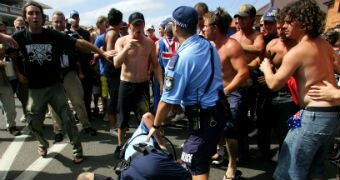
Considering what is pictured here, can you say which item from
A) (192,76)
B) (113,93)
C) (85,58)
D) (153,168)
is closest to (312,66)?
(192,76)

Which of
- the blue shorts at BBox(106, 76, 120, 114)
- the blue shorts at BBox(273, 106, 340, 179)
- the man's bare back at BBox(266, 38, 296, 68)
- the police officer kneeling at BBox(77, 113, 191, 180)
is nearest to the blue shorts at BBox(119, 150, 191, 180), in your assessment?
the police officer kneeling at BBox(77, 113, 191, 180)

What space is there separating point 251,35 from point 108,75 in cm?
273

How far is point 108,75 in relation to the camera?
5973 millimetres

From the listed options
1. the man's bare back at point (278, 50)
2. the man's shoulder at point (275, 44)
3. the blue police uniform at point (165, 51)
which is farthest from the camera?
the blue police uniform at point (165, 51)

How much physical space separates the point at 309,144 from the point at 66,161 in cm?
347

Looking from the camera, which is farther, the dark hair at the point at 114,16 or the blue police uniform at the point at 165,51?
the blue police uniform at the point at 165,51

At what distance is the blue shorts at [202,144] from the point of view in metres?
2.79

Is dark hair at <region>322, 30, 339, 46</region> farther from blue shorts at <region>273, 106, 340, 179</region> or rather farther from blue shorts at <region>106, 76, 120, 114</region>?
blue shorts at <region>106, 76, 120, 114</region>

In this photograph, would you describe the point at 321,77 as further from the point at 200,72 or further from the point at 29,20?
the point at 29,20

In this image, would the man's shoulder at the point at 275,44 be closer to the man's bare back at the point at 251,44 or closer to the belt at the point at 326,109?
the man's bare back at the point at 251,44

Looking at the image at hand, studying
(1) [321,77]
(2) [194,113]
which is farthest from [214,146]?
(1) [321,77]

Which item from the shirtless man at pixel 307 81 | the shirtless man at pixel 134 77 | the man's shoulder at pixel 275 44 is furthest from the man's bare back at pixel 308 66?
the shirtless man at pixel 134 77

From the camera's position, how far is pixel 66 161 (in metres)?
4.70

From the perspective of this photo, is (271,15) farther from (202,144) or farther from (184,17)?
(202,144)
